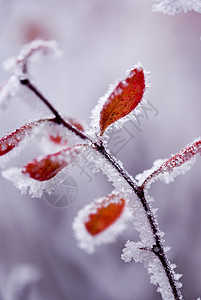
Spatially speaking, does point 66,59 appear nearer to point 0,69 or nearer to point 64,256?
point 0,69

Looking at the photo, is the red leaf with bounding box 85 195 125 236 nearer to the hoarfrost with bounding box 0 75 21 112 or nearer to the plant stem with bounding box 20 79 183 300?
the plant stem with bounding box 20 79 183 300

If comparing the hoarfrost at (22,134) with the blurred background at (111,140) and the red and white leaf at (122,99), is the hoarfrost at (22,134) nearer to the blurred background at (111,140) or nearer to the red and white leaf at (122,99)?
the red and white leaf at (122,99)

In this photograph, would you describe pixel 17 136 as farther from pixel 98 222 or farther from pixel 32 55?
pixel 98 222

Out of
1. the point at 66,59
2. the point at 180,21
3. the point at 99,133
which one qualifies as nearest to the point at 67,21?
the point at 66,59

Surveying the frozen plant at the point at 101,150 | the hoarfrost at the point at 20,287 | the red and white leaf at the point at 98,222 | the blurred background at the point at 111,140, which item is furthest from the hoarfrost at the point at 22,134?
the blurred background at the point at 111,140

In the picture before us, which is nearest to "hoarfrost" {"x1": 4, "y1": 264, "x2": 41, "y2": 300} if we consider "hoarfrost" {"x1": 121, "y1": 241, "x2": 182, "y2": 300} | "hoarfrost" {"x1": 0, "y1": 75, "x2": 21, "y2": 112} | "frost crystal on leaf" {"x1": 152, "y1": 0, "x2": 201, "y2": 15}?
"hoarfrost" {"x1": 121, "y1": 241, "x2": 182, "y2": 300}

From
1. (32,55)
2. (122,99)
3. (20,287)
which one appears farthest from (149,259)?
(20,287)
